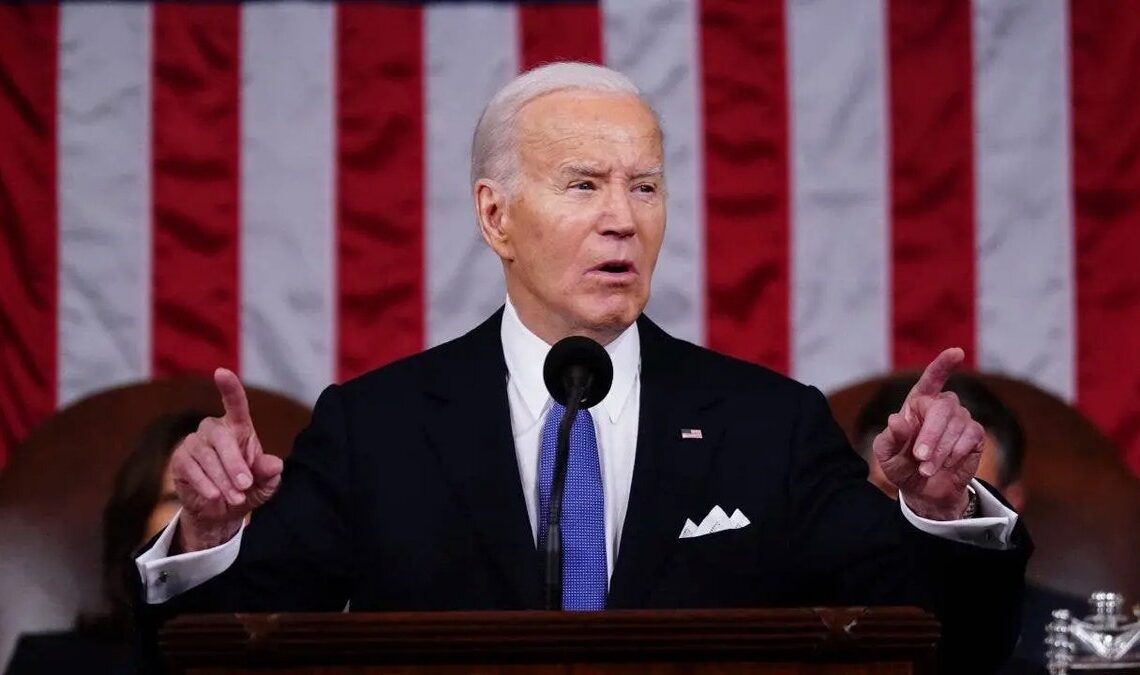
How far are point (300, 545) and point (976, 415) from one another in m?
1.83

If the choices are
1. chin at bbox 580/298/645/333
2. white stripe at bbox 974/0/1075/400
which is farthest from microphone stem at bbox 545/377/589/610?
white stripe at bbox 974/0/1075/400

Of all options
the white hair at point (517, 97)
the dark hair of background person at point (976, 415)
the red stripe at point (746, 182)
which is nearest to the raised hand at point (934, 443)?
the white hair at point (517, 97)

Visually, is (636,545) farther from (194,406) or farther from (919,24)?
(919,24)

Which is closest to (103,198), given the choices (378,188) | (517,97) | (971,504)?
(378,188)

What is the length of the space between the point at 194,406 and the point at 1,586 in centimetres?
57

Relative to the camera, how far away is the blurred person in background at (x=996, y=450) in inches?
153

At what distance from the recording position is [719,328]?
15.0 ft

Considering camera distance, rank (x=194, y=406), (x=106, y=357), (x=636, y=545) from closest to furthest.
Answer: (x=636, y=545)
(x=194, y=406)
(x=106, y=357)

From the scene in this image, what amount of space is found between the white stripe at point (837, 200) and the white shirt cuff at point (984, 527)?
208 centimetres

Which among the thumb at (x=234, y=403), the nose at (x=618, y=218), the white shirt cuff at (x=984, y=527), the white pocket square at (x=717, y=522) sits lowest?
the white pocket square at (x=717, y=522)

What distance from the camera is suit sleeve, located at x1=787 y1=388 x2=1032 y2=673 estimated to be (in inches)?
97.9

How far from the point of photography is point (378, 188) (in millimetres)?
4547

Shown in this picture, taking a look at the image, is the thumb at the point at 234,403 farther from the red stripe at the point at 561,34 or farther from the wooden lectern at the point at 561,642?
the red stripe at the point at 561,34

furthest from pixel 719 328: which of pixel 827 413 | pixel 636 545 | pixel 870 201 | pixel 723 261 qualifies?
pixel 636 545
